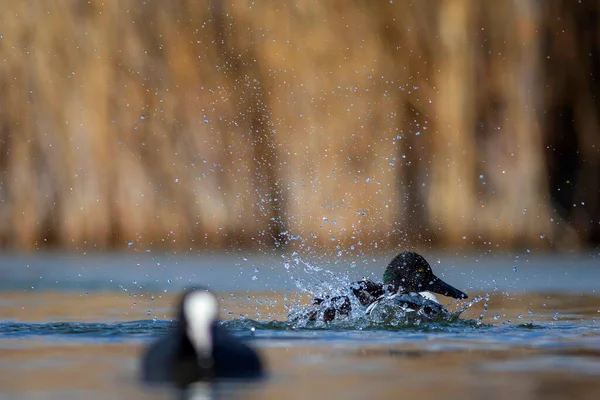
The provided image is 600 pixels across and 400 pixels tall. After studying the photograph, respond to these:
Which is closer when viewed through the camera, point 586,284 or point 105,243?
point 586,284

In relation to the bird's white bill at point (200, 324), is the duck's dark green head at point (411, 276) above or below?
above

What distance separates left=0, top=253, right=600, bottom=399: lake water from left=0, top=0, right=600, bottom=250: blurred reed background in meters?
0.37

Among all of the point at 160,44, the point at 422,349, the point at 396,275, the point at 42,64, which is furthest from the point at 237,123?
the point at 422,349

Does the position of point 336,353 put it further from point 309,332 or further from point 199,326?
point 199,326

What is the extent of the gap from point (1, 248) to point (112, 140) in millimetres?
1352

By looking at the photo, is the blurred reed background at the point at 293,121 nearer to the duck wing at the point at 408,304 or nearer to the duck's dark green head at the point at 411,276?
the duck's dark green head at the point at 411,276

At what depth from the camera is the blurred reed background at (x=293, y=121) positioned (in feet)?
38.8

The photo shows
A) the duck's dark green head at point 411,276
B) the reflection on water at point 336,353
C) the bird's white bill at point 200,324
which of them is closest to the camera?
the reflection on water at point 336,353

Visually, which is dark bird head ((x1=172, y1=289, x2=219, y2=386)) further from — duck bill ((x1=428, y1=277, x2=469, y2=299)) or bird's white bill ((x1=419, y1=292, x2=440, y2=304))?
duck bill ((x1=428, y1=277, x2=469, y2=299))

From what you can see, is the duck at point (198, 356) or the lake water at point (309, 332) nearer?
the lake water at point (309, 332)

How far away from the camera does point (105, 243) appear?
1210cm

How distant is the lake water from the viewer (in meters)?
4.68

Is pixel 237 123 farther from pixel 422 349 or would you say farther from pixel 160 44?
pixel 422 349

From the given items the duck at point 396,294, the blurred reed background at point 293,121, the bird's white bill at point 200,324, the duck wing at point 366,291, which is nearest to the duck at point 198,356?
the bird's white bill at point 200,324
